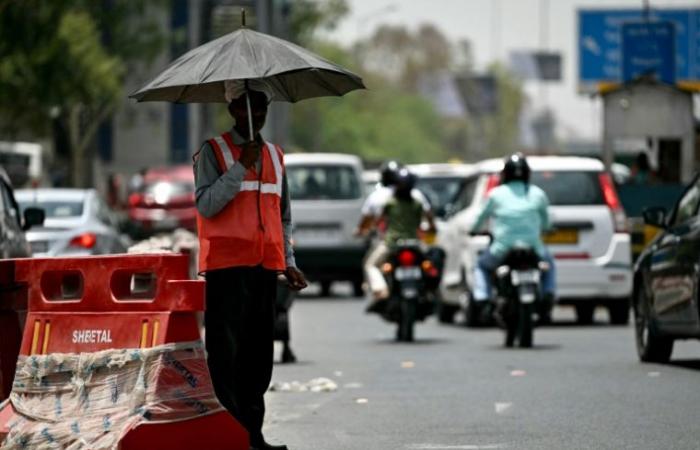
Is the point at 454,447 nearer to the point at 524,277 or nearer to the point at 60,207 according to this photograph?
the point at 524,277

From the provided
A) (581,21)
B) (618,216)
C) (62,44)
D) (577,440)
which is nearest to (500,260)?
(618,216)

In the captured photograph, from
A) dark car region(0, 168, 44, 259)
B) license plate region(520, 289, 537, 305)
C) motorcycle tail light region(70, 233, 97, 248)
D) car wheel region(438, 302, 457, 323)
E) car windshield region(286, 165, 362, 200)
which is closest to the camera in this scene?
dark car region(0, 168, 44, 259)

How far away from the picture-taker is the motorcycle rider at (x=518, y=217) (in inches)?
741

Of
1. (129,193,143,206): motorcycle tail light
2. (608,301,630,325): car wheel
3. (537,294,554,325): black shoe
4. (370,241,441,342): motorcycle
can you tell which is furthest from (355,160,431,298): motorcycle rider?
(129,193,143,206): motorcycle tail light

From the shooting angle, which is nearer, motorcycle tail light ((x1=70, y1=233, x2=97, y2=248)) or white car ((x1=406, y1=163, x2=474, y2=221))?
motorcycle tail light ((x1=70, y1=233, x2=97, y2=248))

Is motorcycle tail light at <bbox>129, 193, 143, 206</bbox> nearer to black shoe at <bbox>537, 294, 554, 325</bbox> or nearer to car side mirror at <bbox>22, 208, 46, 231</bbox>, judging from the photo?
black shoe at <bbox>537, 294, 554, 325</bbox>

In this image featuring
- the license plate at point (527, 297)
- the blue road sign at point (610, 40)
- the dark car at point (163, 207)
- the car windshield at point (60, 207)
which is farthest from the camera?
the blue road sign at point (610, 40)

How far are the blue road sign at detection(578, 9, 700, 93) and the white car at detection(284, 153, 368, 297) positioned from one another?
36141 mm

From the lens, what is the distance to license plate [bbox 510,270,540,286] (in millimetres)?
18555

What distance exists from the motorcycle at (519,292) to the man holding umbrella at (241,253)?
29.0ft

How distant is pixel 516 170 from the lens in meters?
19.0

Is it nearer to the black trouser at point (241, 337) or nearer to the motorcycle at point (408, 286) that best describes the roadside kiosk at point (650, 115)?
the motorcycle at point (408, 286)

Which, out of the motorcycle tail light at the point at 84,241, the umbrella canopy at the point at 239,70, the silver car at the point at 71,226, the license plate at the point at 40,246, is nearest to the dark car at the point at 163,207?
the silver car at the point at 71,226

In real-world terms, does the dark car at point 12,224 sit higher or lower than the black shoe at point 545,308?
higher
